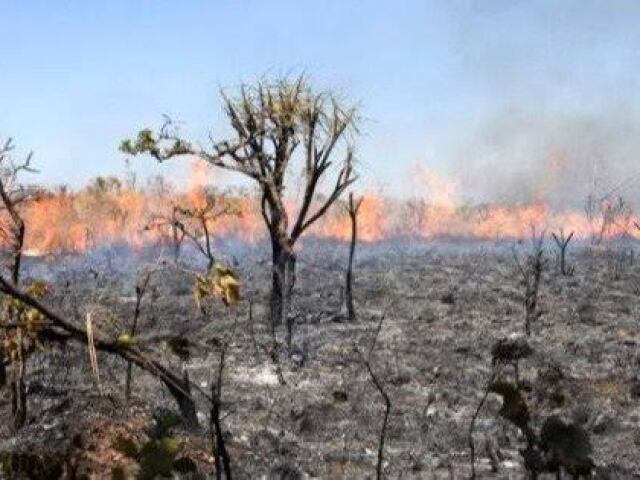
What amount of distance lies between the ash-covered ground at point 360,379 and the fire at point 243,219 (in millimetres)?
41625

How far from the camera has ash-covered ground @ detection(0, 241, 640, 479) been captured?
10.3 m

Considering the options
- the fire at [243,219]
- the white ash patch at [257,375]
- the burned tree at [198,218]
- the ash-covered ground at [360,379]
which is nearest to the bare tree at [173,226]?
the burned tree at [198,218]

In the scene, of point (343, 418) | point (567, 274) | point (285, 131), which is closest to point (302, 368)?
point (343, 418)

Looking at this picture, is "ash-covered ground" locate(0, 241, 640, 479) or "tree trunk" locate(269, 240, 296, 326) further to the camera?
"tree trunk" locate(269, 240, 296, 326)

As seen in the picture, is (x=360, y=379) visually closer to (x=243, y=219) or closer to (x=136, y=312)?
(x=136, y=312)

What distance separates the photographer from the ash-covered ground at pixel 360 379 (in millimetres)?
10312

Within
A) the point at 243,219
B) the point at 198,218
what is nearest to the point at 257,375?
the point at 198,218

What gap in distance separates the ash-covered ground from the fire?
41625 millimetres

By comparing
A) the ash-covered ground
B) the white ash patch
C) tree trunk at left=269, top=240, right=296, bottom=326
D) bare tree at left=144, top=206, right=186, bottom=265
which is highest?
bare tree at left=144, top=206, right=186, bottom=265

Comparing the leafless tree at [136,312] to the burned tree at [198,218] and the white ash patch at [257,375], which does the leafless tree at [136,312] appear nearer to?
the burned tree at [198,218]

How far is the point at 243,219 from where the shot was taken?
85688 millimetres

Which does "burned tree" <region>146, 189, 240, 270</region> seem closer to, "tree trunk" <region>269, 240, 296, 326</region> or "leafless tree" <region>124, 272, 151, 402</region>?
A: "leafless tree" <region>124, 272, 151, 402</region>

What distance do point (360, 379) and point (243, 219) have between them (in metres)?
68.1

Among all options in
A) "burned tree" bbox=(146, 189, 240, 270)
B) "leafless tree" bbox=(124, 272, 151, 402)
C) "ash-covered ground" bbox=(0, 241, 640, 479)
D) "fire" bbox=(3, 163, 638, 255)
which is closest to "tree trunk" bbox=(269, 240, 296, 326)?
"ash-covered ground" bbox=(0, 241, 640, 479)
